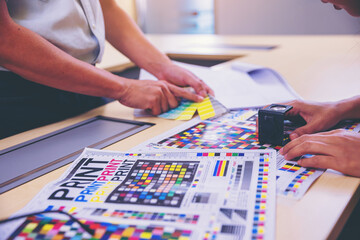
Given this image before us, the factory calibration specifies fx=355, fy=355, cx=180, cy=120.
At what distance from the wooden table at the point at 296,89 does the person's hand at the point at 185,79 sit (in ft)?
0.65

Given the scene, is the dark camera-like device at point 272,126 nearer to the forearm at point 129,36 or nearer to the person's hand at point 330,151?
the person's hand at point 330,151

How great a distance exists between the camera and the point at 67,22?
110 cm

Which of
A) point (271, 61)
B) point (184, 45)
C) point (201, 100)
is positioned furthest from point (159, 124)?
point (184, 45)

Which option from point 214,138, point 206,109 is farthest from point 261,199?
point 206,109

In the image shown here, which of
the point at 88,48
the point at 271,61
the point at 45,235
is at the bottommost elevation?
the point at 45,235

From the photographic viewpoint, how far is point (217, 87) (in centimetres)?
130

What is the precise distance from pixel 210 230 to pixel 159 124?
0.55m

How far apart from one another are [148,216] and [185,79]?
2.49 feet

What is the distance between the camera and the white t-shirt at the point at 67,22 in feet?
3.38

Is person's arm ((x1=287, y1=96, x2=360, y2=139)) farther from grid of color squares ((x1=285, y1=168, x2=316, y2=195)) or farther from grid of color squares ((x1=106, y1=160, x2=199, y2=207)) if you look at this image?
grid of color squares ((x1=106, y1=160, x2=199, y2=207))

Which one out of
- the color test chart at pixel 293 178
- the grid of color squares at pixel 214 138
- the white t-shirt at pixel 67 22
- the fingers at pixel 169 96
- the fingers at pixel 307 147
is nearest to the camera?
the color test chart at pixel 293 178

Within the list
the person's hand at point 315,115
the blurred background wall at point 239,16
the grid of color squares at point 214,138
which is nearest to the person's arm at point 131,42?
the grid of color squares at point 214,138

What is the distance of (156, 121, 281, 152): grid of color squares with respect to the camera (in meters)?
0.85

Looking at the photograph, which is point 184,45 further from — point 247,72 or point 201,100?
point 201,100
